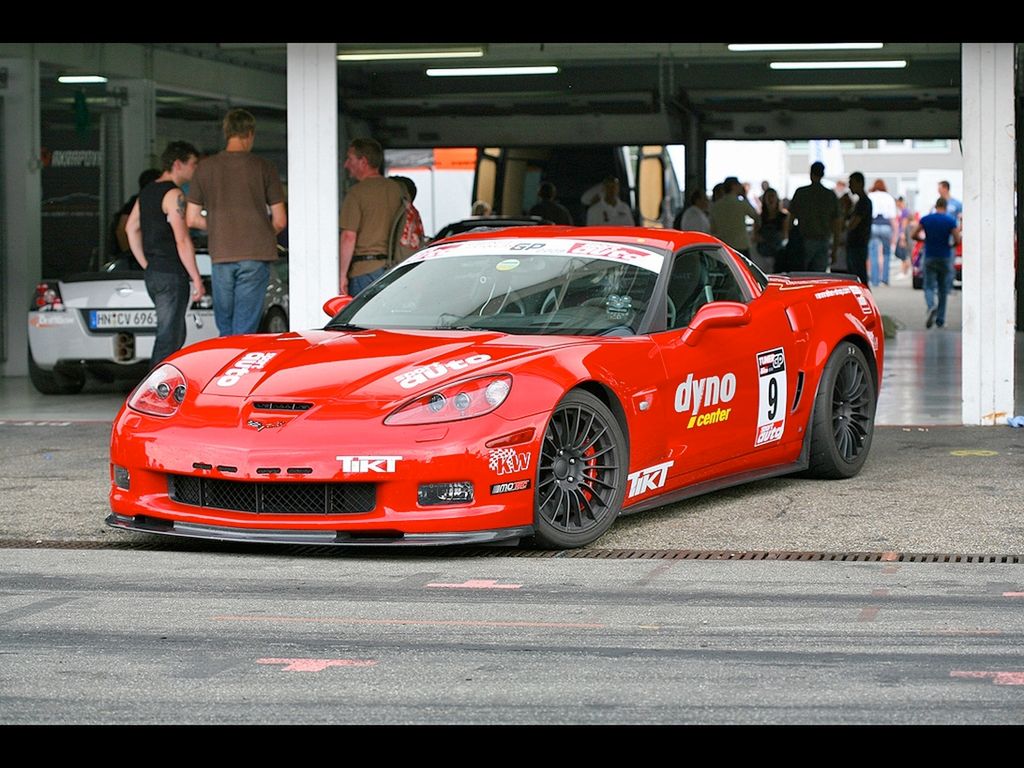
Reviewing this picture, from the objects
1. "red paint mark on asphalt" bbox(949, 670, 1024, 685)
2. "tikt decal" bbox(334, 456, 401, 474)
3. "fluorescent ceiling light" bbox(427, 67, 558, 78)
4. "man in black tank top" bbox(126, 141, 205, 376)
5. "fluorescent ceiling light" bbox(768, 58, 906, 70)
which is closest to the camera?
"red paint mark on asphalt" bbox(949, 670, 1024, 685)

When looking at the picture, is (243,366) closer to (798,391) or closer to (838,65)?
A: (798,391)

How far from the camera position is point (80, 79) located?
55.3 ft

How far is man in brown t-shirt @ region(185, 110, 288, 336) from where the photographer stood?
985 centimetres

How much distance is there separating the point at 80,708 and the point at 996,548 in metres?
3.45

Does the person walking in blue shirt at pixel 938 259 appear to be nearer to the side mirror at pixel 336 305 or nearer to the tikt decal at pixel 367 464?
the side mirror at pixel 336 305

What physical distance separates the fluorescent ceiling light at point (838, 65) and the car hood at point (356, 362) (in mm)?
14196

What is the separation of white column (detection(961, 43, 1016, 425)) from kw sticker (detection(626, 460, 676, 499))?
13.3ft

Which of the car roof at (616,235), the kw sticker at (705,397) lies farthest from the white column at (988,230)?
the kw sticker at (705,397)

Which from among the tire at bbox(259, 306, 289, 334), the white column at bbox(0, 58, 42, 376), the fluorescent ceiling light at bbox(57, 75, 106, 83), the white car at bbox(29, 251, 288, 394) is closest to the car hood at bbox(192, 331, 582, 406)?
the white car at bbox(29, 251, 288, 394)

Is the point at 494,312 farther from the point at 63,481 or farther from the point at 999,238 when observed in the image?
the point at 999,238

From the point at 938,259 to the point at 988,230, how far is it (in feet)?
35.4

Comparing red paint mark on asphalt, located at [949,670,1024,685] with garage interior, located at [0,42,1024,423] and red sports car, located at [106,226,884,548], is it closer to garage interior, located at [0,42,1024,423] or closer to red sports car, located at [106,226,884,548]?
red sports car, located at [106,226,884,548]

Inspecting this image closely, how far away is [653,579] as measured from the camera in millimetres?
5570
